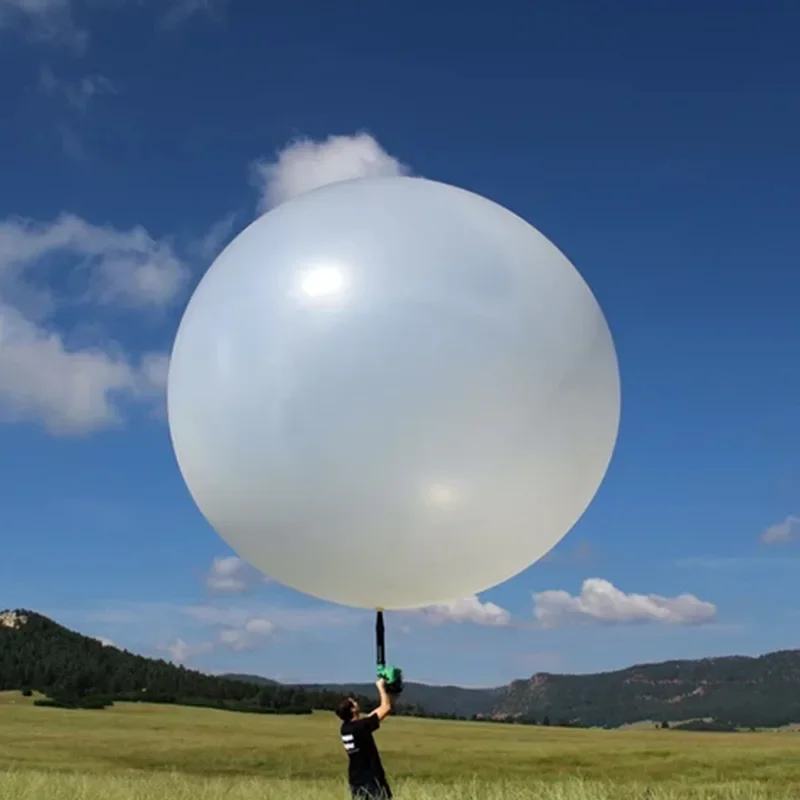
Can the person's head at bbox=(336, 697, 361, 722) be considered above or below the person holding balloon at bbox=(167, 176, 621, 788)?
below

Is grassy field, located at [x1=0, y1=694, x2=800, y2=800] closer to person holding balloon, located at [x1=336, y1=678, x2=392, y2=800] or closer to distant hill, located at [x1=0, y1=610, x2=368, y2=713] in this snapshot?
person holding balloon, located at [x1=336, y1=678, x2=392, y2=800]

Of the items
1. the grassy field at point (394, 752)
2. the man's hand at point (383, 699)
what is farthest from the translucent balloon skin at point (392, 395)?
the grassy field at point (394, 752)

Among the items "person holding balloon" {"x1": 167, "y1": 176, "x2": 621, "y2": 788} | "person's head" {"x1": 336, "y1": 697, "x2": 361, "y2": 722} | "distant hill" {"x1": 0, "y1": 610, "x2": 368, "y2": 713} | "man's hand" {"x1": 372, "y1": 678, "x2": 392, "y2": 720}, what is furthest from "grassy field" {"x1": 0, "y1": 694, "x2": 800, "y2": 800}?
"distant hill" {"x1": 0, "y1": 610, "x2": 368, "y2": 713}

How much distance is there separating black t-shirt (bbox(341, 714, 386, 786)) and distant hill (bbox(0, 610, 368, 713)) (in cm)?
5878

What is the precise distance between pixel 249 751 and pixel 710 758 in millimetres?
16570

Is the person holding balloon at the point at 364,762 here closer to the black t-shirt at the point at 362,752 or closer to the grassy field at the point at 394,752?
the black t-shirt at the point at 362,752

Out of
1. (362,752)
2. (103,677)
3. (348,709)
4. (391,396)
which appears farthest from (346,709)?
(103,677)

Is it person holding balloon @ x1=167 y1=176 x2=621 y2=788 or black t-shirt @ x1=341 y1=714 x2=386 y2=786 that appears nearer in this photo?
person holding balloon @ x1=167 y1=176 x2=621 y2=788

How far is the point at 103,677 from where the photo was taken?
97.0 meters

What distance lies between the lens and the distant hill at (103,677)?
7075 cm

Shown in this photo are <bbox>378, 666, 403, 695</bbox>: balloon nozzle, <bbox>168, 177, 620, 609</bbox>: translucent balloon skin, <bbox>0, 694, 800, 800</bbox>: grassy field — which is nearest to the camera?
<bbox>168, 177, 620, 609</bbox>: translucent balloon skin

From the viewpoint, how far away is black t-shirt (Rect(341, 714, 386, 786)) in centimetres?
833

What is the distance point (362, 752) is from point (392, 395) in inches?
126

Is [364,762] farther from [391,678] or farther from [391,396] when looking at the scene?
[391,396]
